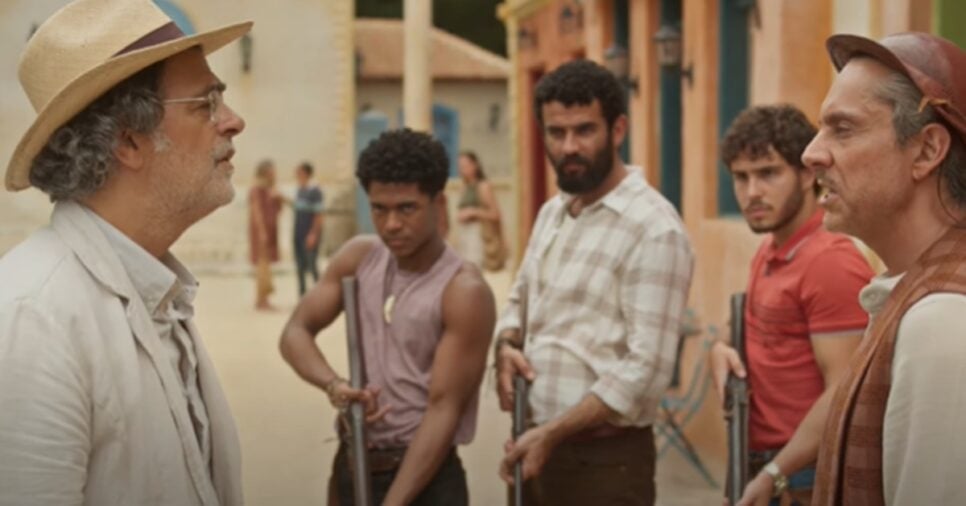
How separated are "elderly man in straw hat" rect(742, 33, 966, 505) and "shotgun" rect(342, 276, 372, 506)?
1.76m

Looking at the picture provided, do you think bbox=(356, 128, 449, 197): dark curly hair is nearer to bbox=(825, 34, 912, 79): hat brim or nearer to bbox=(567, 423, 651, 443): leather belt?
bbox=(567, 423, 651, 443): leather belt

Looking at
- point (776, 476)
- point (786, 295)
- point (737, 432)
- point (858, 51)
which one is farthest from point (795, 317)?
point (858, 51)

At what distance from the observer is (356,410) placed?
411 centimetres

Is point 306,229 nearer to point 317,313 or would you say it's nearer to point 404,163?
point 317,313

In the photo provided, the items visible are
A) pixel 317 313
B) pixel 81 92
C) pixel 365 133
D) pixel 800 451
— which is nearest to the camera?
pixel 81 92

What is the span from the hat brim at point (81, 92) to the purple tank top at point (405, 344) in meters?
1.67

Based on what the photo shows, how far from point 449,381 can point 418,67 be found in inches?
523

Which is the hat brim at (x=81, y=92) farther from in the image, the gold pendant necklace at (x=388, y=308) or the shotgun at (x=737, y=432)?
the shotgun at (x=737, y=432)

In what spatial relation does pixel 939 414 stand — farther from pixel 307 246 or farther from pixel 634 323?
pixel 307 246

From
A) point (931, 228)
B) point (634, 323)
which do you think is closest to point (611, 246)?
point (634, 323)

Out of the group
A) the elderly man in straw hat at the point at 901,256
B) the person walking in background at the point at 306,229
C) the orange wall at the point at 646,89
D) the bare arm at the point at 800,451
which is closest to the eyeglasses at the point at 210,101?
the elderly man in straw hat at the point at 901,256

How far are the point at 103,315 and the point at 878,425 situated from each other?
4.11 ft

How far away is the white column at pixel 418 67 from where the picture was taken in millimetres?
16891

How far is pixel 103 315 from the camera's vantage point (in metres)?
2.50
